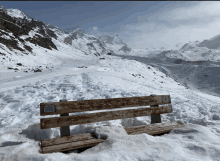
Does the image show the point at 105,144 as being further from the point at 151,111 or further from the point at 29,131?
the point at 29,131

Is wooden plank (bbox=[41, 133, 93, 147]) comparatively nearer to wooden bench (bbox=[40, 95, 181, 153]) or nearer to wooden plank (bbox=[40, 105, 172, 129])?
wooden bench (bbox=[40, 95, 181, 153])

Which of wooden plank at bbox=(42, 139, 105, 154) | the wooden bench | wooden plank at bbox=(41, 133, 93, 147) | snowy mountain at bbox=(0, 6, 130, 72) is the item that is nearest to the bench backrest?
the wooden bench

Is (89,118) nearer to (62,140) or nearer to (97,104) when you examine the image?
(97,104)

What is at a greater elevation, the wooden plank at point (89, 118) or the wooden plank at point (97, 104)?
the wooden plank at point (97, 104)

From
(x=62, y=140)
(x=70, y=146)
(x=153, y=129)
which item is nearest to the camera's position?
(x=70, y=146)

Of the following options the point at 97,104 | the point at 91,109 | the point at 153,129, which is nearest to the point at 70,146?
the point at 91,109

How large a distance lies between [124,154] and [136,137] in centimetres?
69

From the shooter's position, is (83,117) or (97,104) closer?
(83,117)

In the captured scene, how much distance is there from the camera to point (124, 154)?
7.39 feet

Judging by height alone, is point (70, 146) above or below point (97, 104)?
below

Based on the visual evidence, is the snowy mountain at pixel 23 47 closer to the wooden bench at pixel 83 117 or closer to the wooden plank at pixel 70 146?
the wooden bench at pixel 83 117

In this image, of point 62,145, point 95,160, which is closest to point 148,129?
point 95,160

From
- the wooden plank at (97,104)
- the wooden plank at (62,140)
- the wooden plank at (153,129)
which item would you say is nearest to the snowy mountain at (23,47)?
the wooden plank at (97,104)

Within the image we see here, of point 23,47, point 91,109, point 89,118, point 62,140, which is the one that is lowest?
point 62,140
